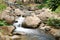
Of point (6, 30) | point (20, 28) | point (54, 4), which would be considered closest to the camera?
point (54, 4)

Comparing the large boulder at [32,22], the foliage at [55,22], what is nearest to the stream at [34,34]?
the large boulder at [32,22]

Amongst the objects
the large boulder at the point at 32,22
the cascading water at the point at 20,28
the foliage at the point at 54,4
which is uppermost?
the foliage at the point at 54,4

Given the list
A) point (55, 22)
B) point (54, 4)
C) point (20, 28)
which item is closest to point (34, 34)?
point (55, 22)

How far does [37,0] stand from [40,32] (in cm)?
2323

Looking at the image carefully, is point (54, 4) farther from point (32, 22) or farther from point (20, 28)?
point (20, 28)

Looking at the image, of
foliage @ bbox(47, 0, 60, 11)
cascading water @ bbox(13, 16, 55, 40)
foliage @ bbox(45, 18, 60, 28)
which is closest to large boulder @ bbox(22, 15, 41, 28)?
cascading water @ bbox(13, 16, 55, 40)

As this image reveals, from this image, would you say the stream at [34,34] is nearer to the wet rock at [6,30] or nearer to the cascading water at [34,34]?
the cascading water at [34,34]

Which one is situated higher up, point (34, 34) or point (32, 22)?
point (32, 22)

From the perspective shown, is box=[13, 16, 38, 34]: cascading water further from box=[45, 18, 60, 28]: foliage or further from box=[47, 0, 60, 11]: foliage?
box=[47, 0, 60, 11]: foliage

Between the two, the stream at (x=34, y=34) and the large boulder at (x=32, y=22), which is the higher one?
the large boulder at (x=32, y=22)

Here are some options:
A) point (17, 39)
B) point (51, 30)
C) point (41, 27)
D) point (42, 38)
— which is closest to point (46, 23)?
point (41, 27)

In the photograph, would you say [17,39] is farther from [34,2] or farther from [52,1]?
[34,2]

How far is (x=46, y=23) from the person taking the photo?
23703mm

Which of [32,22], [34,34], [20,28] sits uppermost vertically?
[32,22]
